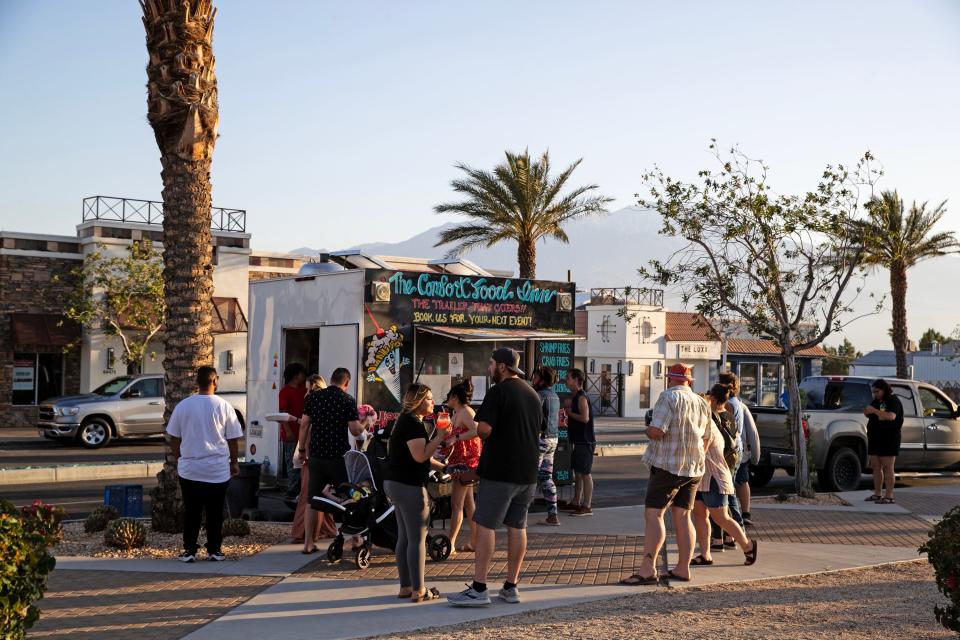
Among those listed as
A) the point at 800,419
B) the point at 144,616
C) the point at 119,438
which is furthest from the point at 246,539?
the point at 119,438

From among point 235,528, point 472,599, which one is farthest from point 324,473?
point 472,599

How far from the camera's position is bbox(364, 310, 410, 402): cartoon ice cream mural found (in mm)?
13328

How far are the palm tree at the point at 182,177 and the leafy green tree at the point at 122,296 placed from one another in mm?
22670

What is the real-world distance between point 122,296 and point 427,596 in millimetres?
27610

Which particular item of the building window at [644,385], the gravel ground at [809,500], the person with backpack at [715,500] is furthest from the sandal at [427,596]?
the building window at [644,385]

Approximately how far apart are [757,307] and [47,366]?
85.3 ft

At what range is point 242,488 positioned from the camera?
40.8ft

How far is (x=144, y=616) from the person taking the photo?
762cm

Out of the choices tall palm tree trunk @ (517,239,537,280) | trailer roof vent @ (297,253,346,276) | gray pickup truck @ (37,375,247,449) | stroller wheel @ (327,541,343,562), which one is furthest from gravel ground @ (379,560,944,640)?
tall palm tree trunk @ (517,239,537,280)

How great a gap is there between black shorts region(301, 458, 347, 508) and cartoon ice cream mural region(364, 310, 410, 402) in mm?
3256

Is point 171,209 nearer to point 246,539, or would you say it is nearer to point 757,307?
point 246,539

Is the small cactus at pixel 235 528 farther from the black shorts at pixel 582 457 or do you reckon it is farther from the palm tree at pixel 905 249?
the palm tree at pixel 905 249

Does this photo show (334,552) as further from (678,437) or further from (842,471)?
(842,471)

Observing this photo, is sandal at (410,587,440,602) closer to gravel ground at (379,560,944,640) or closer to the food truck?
gravel ground at (379,560,944,640)
